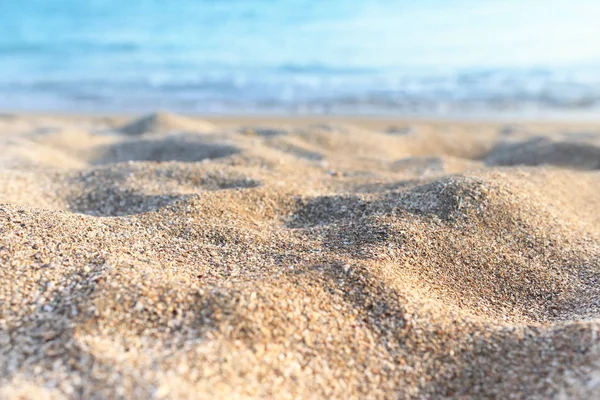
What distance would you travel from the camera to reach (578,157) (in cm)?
565

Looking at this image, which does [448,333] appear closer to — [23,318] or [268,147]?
[23,318]

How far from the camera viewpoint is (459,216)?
123 inches

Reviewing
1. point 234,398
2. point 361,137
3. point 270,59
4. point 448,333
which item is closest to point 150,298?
point 234,398

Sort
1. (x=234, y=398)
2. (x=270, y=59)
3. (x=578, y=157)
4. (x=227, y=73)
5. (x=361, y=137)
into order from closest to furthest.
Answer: (x=234, y=398) → (x=578, y=157) → (x=361, y=137) → (x=227, y=73) → (x=270, y=59)

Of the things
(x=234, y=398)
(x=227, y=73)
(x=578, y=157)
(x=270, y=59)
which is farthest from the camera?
(x=270, y=59)

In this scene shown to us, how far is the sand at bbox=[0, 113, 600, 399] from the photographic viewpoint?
1.88 metres

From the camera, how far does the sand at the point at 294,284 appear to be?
1879 millimetres

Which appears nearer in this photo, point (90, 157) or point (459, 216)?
point (459, 216)

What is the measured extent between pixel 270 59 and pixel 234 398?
60.4ft

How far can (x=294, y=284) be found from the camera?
7.72 feet

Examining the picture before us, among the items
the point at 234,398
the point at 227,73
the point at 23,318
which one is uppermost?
the point at 227,73

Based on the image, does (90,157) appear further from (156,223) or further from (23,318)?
(23,318)

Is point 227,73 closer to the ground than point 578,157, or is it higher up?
higher up

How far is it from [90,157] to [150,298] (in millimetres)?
4192
